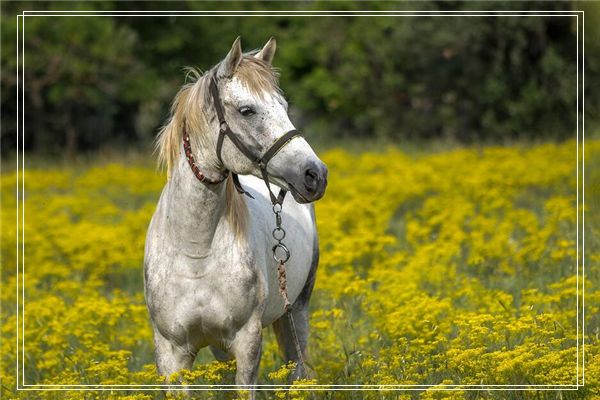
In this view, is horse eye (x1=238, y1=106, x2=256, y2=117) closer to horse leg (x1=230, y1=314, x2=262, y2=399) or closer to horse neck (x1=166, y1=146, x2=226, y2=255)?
horse neck (x1=166, y1=146, x2=226, y2=255)

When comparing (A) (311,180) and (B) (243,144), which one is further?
(B) (243,144)

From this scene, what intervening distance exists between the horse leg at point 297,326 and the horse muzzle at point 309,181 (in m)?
1.94

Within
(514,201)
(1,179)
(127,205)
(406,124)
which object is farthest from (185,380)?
(406,124)

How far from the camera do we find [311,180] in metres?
4.29

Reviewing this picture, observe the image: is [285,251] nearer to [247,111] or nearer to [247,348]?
[247,348]

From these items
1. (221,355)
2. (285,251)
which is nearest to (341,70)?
(221,355)

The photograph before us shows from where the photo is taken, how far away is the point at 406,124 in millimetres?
21812

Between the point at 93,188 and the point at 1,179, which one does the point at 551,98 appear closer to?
the point at 93,188

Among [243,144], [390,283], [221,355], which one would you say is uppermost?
[243,144]

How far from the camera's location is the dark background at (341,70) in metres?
17.0

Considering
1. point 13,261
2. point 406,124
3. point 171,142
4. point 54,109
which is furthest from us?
point 54,109

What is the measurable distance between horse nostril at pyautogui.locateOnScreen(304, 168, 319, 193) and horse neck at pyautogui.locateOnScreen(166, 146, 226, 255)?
65 centimetres

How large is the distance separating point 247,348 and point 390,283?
3.05 metres

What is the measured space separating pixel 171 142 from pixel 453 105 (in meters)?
15.3
